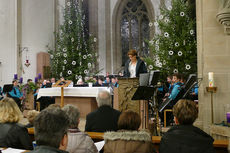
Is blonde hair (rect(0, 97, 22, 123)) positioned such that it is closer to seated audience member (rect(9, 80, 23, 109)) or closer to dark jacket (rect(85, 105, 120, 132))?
dark jacket (rect(85, 105, 120, 132))

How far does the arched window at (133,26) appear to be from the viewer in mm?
16334

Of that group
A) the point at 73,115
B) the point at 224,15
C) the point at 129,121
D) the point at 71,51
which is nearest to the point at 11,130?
the point at 73,115

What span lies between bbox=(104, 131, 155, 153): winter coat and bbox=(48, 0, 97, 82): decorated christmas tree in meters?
11.2

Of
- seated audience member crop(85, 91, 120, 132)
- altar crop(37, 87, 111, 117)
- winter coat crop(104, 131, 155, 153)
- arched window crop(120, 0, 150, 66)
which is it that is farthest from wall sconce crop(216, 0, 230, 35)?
arched window crop(120, 0, 150, 66)

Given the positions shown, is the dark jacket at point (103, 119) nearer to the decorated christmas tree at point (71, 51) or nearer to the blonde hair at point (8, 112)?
the blonde hair at point (8, 112)

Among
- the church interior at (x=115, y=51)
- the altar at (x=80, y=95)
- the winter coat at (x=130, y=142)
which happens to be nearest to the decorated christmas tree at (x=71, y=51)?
the church interior at (x=115, y=51)

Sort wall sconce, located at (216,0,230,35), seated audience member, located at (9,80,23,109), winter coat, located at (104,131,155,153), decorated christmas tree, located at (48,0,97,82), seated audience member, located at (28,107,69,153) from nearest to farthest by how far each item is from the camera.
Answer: seated audience member, located at (28,107,69,153)
winter coat, located at (104,131,155,153)
wall sconce, located at (216,0,230,35)
seated audience member, located at (9,80,23,109)
decorated christmas tree, located at (48,0,97,82)

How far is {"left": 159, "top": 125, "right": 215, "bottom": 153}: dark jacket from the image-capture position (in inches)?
86.2

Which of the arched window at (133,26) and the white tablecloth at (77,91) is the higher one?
the arched window at (133,26)

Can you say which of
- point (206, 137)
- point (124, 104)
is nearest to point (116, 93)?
point (124, 104)

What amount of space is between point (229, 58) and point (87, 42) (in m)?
11.1

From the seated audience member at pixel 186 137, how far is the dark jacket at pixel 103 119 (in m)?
1.12

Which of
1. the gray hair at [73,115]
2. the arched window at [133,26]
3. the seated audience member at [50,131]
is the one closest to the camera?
the seated audience member at [50,131]

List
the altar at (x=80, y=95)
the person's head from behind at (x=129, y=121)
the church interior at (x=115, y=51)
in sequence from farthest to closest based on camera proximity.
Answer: the altar at (x=80, y=95)
the church interior at (x=115, y=51)
the person's head from behind at (x=129, y=121)
